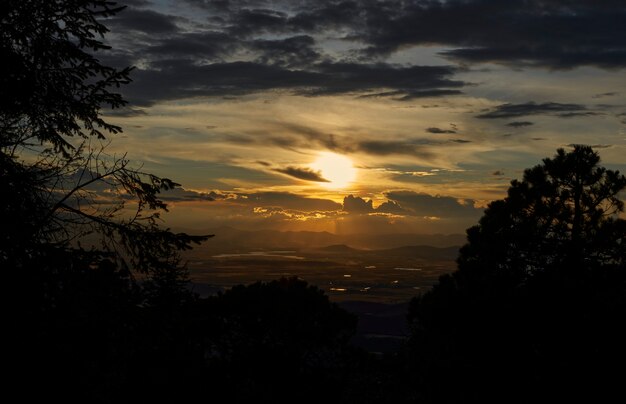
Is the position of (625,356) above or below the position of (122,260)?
below

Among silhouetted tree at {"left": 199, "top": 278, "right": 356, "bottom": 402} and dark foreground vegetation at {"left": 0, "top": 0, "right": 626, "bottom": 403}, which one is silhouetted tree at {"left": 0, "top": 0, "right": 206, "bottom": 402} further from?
silhouetted tree at {"left": 199, "top": 278, "right": 356, "bottom": 402}

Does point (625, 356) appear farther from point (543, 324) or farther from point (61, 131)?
point (61, 131)

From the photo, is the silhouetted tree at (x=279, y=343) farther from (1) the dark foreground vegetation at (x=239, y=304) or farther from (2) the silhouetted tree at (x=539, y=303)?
(2) the silhouetted tree at (x=539, y=303)

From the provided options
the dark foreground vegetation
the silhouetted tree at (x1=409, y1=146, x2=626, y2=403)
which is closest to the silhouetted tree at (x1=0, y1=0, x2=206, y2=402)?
the dark foreground vegetation

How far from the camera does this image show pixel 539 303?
20797 mm

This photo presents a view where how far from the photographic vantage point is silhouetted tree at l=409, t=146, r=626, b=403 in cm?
1886

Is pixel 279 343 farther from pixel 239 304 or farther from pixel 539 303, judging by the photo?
pixel 539 303

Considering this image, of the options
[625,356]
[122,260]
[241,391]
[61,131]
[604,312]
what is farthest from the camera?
[241,391]

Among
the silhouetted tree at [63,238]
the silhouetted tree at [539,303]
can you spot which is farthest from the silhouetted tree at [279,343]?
the silhouetted tree at [63,238]

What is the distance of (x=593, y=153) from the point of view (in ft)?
89.4

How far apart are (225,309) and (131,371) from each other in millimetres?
11395

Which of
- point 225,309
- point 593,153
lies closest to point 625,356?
point 593,153

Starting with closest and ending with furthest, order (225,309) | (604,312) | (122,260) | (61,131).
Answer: (122,260) → (61,131) → (604,312) → (225,309)

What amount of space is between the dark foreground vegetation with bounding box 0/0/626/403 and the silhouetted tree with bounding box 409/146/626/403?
0.18 ft
